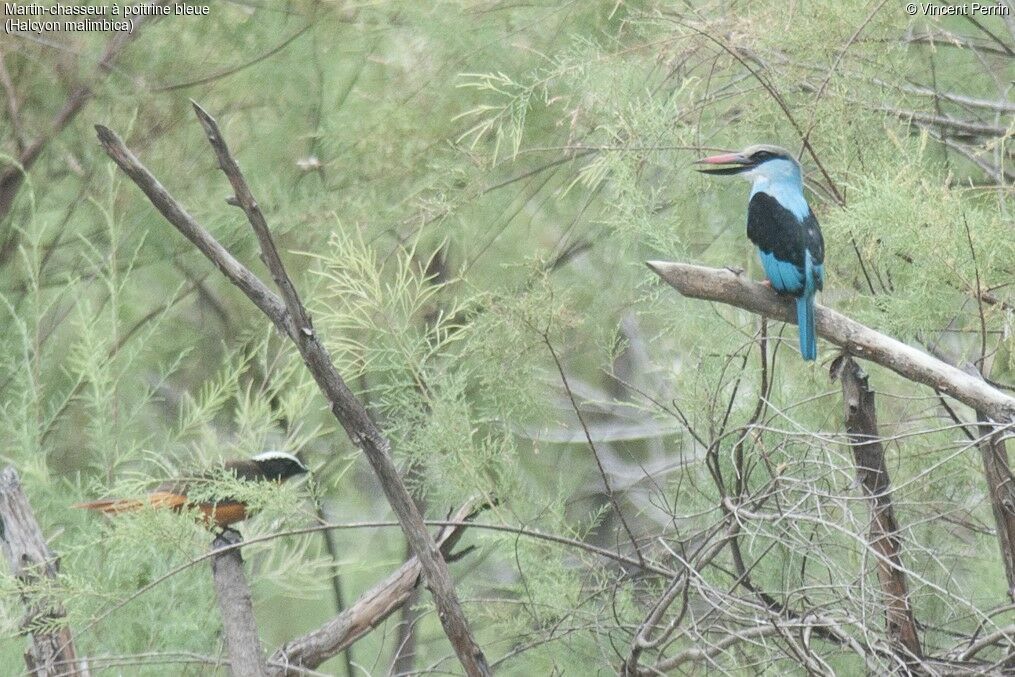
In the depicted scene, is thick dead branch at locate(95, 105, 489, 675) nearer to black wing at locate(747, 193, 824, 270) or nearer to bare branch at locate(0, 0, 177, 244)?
black wing at locate(747, 193, 824, 270)

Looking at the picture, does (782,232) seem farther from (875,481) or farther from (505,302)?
(505,302)

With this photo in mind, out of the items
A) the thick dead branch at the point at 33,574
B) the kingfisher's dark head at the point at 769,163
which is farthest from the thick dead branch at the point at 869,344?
the thick dead branch at the point at 33,574

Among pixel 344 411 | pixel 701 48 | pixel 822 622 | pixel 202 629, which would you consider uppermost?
pixel 701 48

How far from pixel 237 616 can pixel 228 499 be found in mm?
245

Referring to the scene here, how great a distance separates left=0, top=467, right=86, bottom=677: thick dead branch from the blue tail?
1.07m

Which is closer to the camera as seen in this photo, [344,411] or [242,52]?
[344,411]

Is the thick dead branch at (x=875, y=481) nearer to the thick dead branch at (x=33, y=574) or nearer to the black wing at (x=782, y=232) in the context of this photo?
the black wing at (x=782, y=232)

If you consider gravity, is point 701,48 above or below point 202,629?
above

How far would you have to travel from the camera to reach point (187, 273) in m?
2.95

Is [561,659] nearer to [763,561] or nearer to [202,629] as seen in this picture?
[763,561]

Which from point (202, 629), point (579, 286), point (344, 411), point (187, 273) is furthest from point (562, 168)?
point (344, 411)

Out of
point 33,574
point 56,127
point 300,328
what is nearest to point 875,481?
point 300,328

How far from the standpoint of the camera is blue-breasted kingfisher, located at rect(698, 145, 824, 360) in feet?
5.45

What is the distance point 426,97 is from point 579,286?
1.76 ft
